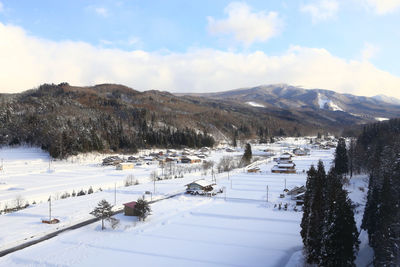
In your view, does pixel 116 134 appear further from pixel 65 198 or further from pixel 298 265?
pixel 298 265

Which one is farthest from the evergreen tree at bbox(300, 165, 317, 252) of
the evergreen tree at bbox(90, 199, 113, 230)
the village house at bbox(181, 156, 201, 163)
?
the village house at bbox(181, 156, 201, 163)

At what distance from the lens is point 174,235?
19.7 m

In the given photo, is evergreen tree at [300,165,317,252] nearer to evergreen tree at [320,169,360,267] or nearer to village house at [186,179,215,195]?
evergreen tree at [320,169,360,267]

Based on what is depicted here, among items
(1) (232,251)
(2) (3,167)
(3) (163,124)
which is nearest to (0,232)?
(1) (232,251)

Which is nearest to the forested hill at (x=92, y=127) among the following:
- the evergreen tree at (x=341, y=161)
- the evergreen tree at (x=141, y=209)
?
the evergreen tree at (x=141, y=209)

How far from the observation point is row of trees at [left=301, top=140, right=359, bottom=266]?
41.7 feet

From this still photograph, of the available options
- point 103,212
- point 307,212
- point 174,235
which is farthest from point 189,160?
point 307,212

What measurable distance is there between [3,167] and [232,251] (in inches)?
2024

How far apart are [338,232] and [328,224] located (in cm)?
61

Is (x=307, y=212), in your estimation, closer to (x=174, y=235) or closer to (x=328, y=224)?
(x=328, y=224)

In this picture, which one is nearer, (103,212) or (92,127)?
(103,212)

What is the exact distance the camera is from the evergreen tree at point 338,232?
1264cm

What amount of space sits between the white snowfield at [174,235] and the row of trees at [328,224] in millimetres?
2188

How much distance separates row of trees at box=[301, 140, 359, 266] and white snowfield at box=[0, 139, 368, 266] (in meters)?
2.19
